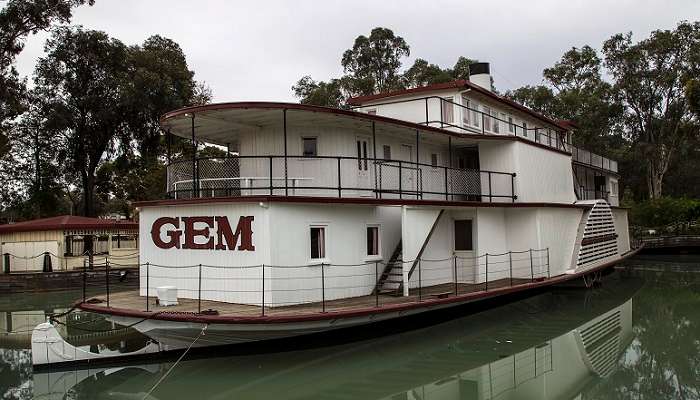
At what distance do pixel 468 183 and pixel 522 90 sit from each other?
3867cm

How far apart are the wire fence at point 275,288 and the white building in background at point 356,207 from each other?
0.04m

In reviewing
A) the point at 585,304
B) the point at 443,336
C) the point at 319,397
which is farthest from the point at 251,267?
the point at 585,304

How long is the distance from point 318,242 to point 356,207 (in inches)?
57.4

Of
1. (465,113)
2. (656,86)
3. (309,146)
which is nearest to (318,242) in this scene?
(309,146)

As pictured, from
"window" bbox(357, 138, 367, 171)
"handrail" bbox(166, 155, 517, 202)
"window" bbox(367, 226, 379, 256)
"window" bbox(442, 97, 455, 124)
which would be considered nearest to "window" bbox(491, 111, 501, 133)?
"window" bbox(442, 97, 455, 124)

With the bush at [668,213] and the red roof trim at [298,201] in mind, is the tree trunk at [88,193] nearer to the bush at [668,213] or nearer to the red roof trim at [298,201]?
the red roof trim at [298,201]

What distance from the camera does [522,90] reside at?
5441 cm

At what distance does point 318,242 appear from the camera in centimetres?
1330

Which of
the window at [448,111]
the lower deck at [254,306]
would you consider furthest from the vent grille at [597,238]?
the lower deck at [254,306]

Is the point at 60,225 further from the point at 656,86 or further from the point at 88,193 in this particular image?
the point at 656,86

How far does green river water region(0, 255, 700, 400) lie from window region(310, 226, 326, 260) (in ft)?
7.02

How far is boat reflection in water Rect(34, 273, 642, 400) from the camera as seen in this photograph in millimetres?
10508

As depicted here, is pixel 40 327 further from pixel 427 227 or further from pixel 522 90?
pixel 522 90

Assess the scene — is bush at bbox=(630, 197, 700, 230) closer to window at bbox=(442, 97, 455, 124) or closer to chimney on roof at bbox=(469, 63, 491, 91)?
chimney on roof at bbox=(469, 63, 491, 91)
